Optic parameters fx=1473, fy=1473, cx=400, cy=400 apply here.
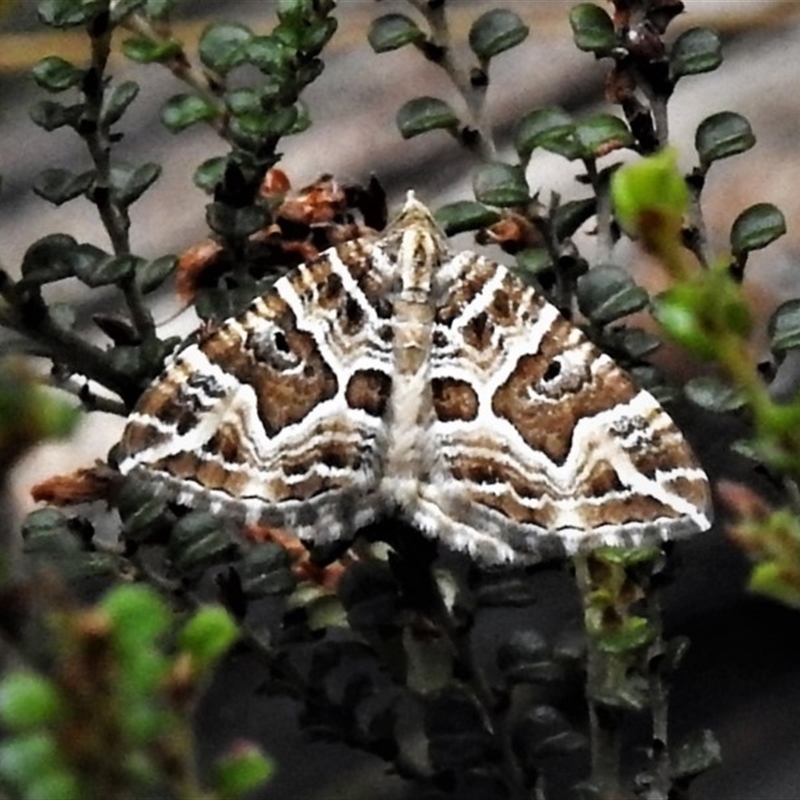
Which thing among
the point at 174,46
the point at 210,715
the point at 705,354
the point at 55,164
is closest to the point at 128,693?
the point at 705,354

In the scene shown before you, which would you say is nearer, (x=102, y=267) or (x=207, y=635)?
(x=207, y=635)

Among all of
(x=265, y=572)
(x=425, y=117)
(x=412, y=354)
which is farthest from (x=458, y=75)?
(x=265, y=572)

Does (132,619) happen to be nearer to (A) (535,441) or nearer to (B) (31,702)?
(B) (31,702)

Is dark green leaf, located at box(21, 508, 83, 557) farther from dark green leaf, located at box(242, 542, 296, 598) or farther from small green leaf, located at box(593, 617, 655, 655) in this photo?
small green leaf, located at box(593, 617, 655, 655)

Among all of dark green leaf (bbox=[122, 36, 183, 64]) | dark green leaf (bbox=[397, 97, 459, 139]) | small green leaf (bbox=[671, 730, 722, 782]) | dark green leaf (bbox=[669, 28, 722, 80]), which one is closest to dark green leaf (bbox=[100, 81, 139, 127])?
dark green leaf (bbox=[122, 36, 183, 64])

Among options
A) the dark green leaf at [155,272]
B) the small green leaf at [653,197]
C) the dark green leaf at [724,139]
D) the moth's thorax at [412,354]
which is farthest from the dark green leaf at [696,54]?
the small green leaf at [653,197]

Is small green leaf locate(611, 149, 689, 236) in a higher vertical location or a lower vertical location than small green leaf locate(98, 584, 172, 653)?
higher

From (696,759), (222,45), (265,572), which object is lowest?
(696,759)
